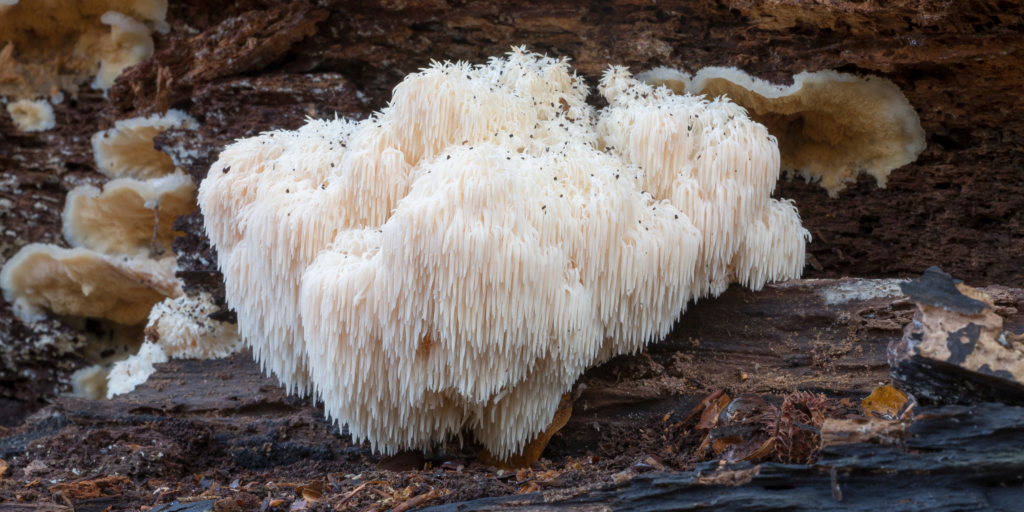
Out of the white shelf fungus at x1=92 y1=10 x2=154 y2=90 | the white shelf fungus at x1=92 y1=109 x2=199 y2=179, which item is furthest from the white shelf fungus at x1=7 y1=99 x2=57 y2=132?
the white shelf fungus at x1=92 y1=109 x2=199 y2=179

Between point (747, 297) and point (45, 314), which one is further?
point (45, 314)

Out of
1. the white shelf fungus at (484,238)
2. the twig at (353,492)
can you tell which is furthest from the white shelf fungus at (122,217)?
the twig at (353,492)

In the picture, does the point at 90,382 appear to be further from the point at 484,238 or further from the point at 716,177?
the point at 716,177

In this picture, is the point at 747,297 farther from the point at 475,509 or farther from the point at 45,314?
the point at 45,314

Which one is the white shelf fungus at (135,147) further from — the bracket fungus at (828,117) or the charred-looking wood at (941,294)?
the charred-looking wood at (941,294)

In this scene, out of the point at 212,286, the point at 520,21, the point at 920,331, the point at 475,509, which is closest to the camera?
the point at 920,331

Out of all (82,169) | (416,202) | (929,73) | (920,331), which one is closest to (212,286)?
(82,169)
